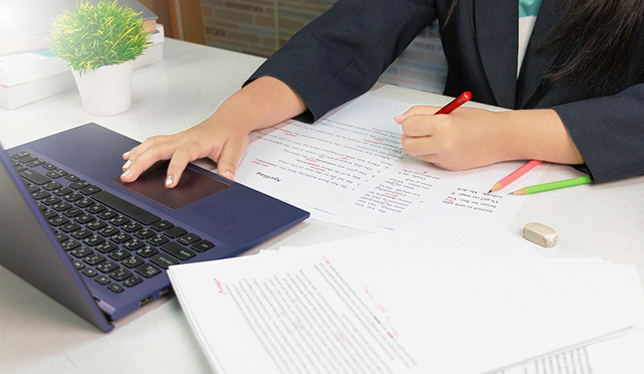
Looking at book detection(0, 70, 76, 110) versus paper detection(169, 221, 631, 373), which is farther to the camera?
book detection(0, 70, 76, 110)

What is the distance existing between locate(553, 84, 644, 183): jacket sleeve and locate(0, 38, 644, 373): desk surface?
1.0 inches

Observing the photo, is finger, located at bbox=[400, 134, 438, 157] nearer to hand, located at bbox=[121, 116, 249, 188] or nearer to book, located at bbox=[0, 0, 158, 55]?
hand, located at bbox=[121, 116, 249, 188]

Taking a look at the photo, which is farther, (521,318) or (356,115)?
(356,115)

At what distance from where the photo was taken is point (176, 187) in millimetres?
607

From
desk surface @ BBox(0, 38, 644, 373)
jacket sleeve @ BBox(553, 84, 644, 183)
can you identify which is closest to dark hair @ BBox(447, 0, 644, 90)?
jacket sleeve @ BBox(553, 84, 644, 183)

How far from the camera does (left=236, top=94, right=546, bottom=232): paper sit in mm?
597

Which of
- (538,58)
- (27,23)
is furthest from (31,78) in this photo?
(538,58)

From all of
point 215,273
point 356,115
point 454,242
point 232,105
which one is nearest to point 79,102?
point 232,105

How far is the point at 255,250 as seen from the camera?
0.52 metres

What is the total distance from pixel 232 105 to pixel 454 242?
0.43 metres

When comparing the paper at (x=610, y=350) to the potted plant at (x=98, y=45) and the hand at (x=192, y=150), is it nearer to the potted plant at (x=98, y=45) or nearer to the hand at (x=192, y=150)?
the hand at (x=192, y=150)

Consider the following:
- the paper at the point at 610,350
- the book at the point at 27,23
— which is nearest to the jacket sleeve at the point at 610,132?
the paper at the point at 610,350

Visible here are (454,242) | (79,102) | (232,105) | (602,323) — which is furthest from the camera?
(79,102)

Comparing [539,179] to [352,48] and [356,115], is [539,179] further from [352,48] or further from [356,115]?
[352,48]
